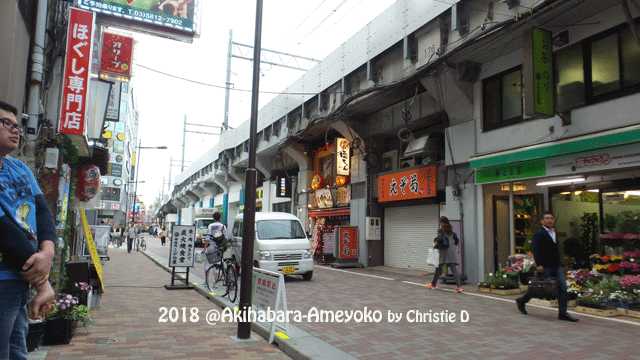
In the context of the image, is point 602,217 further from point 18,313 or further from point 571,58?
point 18,313

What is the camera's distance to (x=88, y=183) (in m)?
10.8

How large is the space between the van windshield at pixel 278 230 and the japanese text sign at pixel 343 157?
5688mm

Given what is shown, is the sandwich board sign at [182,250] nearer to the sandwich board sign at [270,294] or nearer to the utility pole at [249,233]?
the sandwich board sign at [270,294]

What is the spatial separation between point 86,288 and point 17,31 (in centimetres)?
414

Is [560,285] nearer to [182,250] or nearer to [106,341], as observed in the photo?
[106,341]

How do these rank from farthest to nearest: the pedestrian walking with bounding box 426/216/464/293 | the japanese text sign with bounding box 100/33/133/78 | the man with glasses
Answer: the japanese text sign with bounding box 100/33/133/78
the pedestrian walking with bounding box 426/216/464/293
the man with glasses

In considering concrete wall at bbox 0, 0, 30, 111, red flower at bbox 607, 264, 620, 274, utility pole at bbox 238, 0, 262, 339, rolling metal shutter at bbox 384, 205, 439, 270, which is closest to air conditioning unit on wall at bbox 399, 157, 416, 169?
rolling metal shutter at bbox 384, 205, 439, 270

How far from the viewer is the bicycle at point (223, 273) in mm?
10578

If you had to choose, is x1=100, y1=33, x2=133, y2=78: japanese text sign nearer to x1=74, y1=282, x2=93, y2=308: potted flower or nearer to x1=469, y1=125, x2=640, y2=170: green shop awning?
x1=74, y1=282, x2=93, y2=308: potted flower

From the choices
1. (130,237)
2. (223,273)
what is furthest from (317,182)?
(130,237)

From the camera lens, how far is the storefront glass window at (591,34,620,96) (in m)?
10.2

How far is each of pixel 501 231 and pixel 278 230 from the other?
6.50 m

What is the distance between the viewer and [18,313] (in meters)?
2.58

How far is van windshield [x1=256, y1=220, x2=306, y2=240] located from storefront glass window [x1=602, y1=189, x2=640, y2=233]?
8.13m
